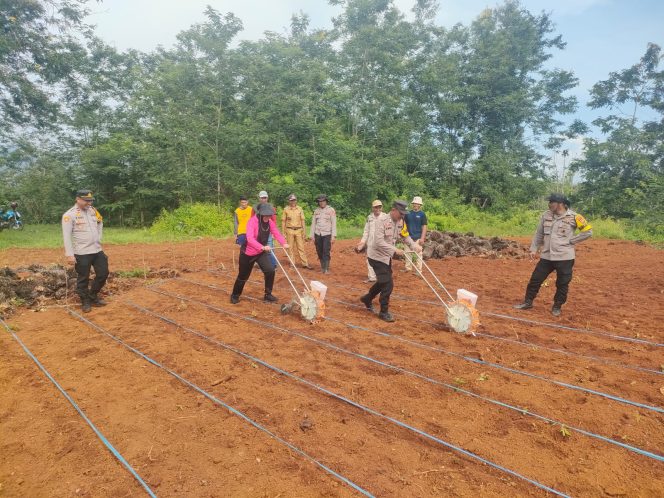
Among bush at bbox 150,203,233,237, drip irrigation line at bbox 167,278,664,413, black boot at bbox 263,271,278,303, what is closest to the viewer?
drip irrigation line at bbox 167,278,664,413

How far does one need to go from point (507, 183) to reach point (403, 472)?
24.9 metres

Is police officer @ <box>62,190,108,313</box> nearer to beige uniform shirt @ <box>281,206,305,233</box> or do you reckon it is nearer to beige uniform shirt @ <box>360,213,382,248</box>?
beige uniform shirt @ <box>281,206,305,233</box>

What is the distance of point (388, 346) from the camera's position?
4879 millimetres

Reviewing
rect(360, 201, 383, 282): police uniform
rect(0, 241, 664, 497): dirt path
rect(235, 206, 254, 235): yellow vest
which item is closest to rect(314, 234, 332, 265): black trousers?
rect(360, 201, 383, 282): police uniform

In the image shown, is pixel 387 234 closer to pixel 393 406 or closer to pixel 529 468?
pixel 393 406

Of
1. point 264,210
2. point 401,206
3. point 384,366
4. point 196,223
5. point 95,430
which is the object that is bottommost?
point 95,430

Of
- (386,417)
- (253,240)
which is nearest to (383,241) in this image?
(253,240)

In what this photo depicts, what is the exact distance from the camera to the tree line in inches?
754

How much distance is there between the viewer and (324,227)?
8.82 metres

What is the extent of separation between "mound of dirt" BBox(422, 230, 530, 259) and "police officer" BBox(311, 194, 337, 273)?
348cm

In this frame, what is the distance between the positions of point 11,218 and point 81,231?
53.0 ft

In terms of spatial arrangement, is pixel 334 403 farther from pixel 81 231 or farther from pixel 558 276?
pixel 81 231

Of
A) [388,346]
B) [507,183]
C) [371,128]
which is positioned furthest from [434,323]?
[507,183]

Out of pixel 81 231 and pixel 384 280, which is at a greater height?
pixel 81 231
